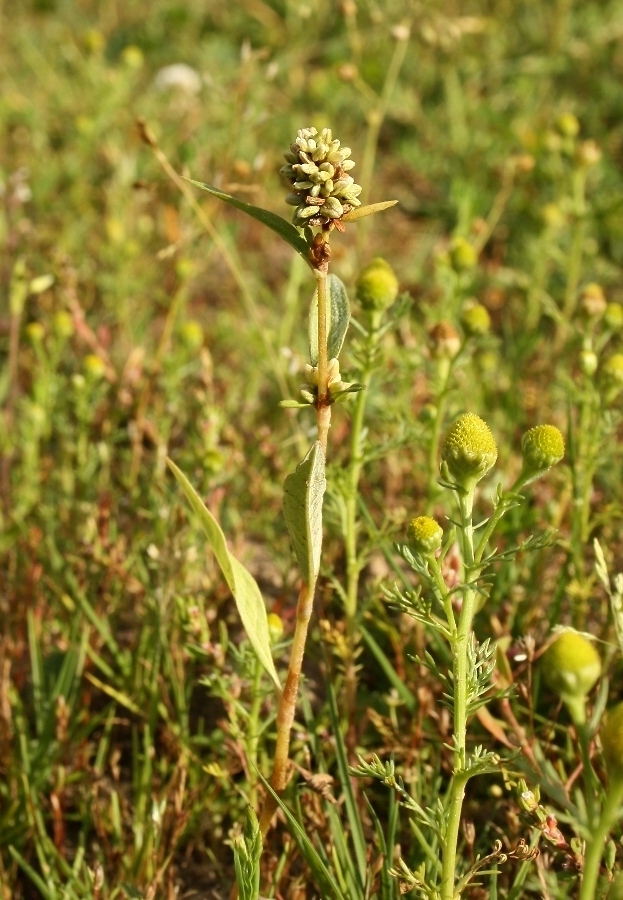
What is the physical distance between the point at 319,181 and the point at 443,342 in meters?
0.93

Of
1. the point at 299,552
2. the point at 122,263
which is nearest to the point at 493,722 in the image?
the point at 299,552

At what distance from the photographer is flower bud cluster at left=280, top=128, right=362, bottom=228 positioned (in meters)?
1.20

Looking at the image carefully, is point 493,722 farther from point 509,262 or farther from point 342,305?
point 509,262

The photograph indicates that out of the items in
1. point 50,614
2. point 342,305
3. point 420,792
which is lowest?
point 50,614

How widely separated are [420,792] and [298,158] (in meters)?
1.12

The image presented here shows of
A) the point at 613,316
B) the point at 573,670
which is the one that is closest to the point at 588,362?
the point at 613,316

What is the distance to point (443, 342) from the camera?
6.82 ft

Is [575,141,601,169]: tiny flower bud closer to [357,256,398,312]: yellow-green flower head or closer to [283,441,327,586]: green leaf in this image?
[357,256,398,312]: yellow-green flower head

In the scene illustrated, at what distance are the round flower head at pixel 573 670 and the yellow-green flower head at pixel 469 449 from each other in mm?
317

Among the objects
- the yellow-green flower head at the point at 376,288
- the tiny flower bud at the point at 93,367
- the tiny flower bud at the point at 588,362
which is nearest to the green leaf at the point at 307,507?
the yellow-green flower head at the point at 376,288

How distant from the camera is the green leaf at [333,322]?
1.34 m

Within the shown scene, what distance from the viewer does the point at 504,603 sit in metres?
2.08

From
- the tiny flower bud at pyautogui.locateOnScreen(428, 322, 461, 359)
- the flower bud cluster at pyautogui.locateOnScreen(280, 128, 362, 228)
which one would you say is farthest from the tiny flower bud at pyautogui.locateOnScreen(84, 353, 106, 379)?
the flower bud cluster at pyautogui.locateOnScreen(280, 128, 362, 228)

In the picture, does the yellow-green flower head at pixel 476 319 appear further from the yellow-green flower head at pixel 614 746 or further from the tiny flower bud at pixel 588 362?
the yellow-green flower head at pixel 614 746
